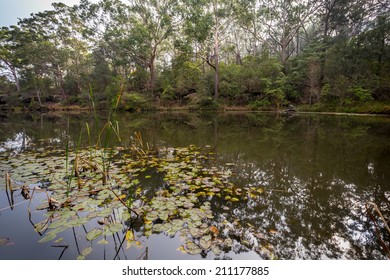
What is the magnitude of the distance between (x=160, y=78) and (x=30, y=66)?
20.2m

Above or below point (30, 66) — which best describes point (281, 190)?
below

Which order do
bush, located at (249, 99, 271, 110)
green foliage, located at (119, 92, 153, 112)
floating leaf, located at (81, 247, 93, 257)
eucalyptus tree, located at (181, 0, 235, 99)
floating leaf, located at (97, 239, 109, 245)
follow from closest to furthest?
floating leaf, located at (81, 247, 93, 257), floating leaf, located at (97, 239, 109, 245), eucalyptus tree, located at (181, 0, 235, 99), bush, located at (249, 99, 271, 110), green foliage, located at (119, 92, 153, 112)

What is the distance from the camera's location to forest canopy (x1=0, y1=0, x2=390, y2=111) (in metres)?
16.2

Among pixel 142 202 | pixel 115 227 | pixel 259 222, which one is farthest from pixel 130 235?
pixel 259 222

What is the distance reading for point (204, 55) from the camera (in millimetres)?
22641

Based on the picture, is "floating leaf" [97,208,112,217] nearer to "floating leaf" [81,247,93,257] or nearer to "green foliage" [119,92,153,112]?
"floating leaf" [81,247,93,257]

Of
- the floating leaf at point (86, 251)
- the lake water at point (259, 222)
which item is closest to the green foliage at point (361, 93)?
the lake water at point (259, 222)

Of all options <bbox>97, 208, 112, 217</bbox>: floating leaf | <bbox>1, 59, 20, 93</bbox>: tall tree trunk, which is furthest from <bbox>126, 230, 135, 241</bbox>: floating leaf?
<bbox>1, 59, 20, 93</bbox>: tall tree trunk

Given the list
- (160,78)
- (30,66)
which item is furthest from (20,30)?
(160,78)

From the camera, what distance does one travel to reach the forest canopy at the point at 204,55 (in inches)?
639

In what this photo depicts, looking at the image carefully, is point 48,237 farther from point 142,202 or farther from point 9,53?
point 9,53

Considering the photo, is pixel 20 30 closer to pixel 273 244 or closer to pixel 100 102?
pixel 100 102

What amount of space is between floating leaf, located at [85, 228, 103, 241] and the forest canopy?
16.4 meters

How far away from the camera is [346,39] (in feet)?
58.3
